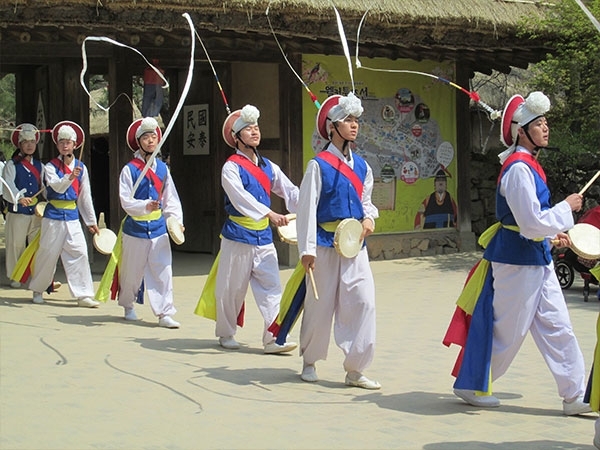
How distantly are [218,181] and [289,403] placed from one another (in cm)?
782

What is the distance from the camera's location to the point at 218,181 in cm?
1346

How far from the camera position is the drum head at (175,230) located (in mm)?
8552

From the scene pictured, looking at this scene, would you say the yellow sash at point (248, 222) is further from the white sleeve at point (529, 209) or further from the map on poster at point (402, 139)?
the map on poster at point (402, 139)

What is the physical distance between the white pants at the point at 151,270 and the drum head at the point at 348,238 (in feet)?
9.62

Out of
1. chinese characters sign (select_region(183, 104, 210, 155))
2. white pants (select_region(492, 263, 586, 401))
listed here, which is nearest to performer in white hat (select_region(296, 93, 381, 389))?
white pants (select_region(492, 263, 586, 401))

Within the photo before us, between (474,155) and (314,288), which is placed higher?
(474,155)

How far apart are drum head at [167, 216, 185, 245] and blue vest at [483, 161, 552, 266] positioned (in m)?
3.44

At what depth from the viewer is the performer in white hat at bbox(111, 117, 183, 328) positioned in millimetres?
8742

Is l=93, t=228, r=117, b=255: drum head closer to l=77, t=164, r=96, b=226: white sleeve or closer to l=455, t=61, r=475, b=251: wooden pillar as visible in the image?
l=77, t=164, r=96, b=226: white sleeve

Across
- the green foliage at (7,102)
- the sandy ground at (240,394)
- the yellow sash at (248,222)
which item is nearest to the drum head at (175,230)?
the sandy ground at (240,394)

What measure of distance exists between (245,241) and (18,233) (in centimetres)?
450

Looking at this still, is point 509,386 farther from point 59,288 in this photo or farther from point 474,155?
point 474,155

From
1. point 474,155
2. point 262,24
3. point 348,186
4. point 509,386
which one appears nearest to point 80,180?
point 262,24

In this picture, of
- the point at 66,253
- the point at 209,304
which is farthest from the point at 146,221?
the point at 66,253
